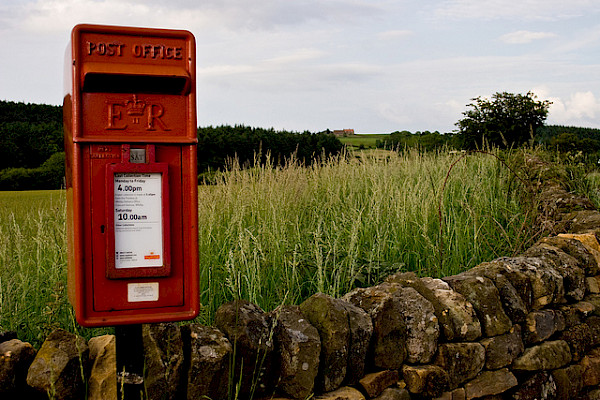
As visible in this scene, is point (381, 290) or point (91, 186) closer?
point (91, 186)

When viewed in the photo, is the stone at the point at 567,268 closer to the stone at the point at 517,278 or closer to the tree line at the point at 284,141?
the stone at the point at 517,278

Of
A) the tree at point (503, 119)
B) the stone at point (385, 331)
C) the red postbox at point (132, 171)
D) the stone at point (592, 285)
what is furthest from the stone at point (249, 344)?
the tree at point (503, 119)

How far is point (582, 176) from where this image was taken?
813 centimetres

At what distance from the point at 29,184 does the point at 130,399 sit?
1478 cm

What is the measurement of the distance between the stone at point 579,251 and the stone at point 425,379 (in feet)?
7.23

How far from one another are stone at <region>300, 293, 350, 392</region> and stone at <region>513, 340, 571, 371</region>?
5.23 feet

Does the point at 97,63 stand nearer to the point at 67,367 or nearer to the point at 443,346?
the point at 67,367

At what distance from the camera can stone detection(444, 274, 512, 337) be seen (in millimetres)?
3602

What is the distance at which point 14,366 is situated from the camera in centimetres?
225

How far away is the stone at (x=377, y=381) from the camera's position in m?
2.94

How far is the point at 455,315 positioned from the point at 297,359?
1.23 meters

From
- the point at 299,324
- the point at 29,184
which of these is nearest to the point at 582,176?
the point at 299,324

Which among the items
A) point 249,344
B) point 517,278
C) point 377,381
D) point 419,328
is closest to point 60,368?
point 249,344

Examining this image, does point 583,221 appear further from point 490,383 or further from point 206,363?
point 206,363
